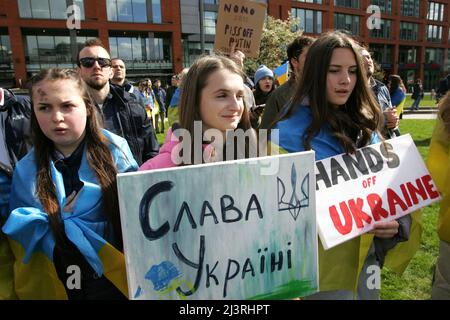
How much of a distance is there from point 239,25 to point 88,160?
3.32 meters

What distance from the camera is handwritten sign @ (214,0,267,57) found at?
4359 mm

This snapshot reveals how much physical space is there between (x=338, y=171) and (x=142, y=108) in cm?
186

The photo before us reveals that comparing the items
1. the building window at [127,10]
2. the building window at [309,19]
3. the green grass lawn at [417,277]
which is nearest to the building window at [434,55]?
the building window at [309,19]

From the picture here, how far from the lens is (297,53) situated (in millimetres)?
3553

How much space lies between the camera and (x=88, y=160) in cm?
167

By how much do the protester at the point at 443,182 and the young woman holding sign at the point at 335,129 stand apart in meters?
0.24

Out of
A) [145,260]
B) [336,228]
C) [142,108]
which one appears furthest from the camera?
[142,108]

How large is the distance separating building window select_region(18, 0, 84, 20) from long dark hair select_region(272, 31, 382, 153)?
29.4 m

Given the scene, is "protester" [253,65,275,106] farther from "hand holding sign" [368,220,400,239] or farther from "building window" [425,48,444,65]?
"building window" [425,48,444,65]

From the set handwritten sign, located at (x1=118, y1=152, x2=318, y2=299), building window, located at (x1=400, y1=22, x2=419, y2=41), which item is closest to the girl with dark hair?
handwritten sign, located at (x1=118, y1=152, x2=318, y2=299)

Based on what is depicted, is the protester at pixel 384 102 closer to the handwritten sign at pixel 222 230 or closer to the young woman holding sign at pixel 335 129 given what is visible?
the young woman holding sign at pixel 335 129

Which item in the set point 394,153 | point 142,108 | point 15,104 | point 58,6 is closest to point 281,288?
point 394,153

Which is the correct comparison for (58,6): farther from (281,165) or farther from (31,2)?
(281,165)

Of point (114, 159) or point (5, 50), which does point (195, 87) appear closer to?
point (114, 159)
